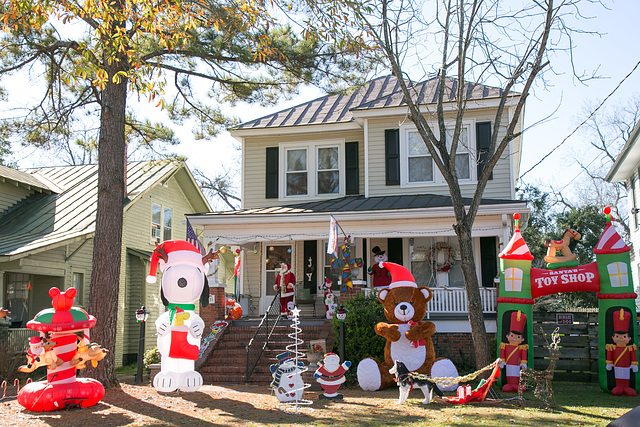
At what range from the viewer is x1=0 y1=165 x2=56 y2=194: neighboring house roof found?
751 inches

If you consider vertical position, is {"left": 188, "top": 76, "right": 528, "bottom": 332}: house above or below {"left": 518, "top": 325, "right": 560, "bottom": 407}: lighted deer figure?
above

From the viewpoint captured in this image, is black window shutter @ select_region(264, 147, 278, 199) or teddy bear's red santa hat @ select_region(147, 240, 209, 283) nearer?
teddy bear's red santa hat @ select_region(147, 240, 209, 283)

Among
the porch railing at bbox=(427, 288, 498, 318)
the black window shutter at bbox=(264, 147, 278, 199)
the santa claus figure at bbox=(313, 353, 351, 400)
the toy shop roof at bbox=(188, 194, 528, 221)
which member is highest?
the black window shutter at bbox=(264, 147, 278, 199)

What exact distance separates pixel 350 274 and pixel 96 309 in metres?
5.44

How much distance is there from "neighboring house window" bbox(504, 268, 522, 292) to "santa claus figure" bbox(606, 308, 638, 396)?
1.68m

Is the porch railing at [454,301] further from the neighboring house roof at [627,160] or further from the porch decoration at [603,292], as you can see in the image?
the neighboring house roof at [627,160]

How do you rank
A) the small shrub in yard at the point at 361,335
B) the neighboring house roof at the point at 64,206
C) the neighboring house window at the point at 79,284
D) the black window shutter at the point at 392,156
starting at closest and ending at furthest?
1. the small shrub in yard at the point at 361,335
2. the black window shutter at the point at 392,156
3. the neighboring house roof at the point at 64,206
4. the neighboring house window at the point at 79,284

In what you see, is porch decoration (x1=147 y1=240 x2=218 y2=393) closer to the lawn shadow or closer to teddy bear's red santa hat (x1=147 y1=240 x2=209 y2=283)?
teddy bear's red santa hat (x1=147 y1=240 x2=209 y2=283)

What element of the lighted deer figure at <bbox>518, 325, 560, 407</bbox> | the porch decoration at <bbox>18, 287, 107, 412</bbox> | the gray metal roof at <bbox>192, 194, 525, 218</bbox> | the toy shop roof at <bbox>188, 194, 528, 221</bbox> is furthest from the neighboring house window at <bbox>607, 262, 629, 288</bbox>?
the porch decoration at <bbox>18, 287, 107, 412</bbox>

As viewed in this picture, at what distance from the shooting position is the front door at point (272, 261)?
16.3 metres

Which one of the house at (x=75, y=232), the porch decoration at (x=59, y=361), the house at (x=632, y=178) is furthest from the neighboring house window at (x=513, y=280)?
the house at (x=75, y=232)

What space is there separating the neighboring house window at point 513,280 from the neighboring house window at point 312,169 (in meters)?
6.72

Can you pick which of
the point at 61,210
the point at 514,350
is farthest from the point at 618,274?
the point at 61,210

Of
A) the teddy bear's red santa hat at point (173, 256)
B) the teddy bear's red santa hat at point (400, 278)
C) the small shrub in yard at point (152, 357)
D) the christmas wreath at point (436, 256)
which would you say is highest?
the christmas wreath at point (436, 256)
